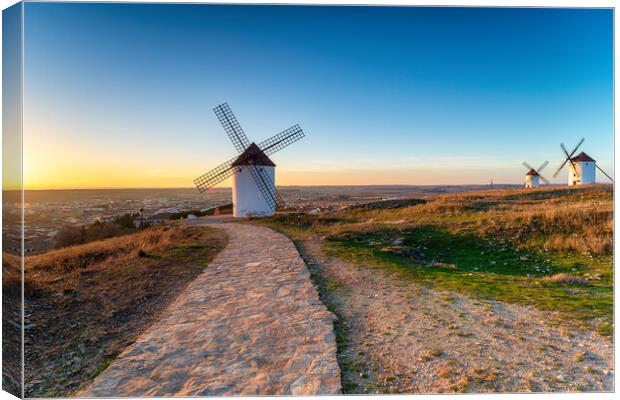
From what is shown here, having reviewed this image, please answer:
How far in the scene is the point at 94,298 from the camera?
6238mm

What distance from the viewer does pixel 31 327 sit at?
5121 mm

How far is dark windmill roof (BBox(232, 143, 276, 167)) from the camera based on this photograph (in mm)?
17297

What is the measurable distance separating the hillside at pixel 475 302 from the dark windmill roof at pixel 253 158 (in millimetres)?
7171

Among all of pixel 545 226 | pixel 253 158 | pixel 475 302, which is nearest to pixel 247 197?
pixel 253 158

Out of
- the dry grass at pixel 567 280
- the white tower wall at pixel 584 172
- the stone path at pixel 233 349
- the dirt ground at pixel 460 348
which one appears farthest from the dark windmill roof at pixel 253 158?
the white tower wall at pixel 584 172

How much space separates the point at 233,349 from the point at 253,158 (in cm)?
1405

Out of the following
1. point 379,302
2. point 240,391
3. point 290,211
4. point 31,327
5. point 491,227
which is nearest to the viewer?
point 240,391

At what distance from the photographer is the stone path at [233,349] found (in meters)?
3.60

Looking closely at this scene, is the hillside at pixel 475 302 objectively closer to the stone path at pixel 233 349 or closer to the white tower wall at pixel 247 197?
the stone path at pixel 233 349

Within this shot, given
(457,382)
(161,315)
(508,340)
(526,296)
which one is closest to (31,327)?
(161,315)

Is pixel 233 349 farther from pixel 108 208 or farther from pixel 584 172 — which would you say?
pixel 584 172

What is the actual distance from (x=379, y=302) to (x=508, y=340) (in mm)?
1898

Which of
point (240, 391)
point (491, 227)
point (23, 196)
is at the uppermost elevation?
point (23, 196)

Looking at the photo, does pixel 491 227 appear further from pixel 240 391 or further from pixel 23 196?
pixel 23 196
